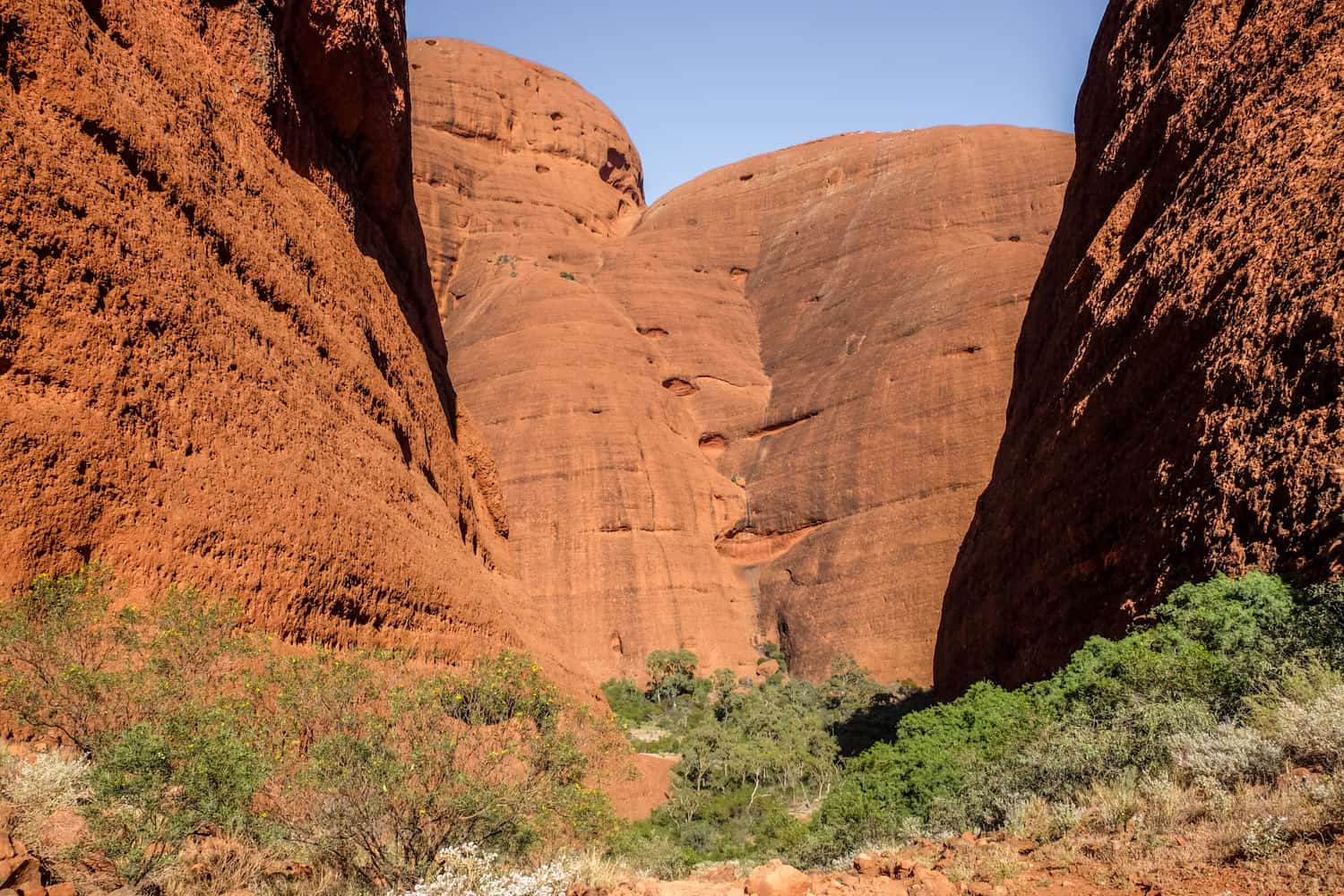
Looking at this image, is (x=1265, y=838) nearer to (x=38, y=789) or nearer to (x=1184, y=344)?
(x=38, y=789)

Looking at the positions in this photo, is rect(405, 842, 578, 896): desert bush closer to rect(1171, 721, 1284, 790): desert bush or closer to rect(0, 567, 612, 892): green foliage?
rect(0, 567, 612, 892): green foliage

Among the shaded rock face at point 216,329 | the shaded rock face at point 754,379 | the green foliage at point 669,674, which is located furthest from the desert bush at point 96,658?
the green foliage at point 669,674

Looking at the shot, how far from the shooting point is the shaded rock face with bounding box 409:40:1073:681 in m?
39.8

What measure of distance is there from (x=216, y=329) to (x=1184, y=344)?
559 inches

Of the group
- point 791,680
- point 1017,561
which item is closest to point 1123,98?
point 1017,561

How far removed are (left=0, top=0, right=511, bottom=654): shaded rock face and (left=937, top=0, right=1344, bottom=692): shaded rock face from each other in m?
11.3

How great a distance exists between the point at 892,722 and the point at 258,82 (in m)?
24.6

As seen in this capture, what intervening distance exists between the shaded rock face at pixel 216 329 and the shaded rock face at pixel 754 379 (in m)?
7.47

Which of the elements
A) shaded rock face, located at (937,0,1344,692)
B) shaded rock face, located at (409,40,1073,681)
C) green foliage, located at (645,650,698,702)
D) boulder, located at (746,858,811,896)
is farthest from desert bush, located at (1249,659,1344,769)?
green foliage, located at (645,650,698,702)

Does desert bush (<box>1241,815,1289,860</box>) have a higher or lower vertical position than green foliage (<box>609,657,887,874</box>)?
higher

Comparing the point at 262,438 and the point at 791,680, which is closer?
the point at 262,438

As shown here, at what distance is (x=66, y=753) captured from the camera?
7.11 m

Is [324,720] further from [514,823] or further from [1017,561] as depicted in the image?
[1017,561]

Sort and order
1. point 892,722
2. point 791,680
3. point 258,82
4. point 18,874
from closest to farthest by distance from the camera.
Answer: point 18,874, point 258,82, point 892,722, point 791,680
